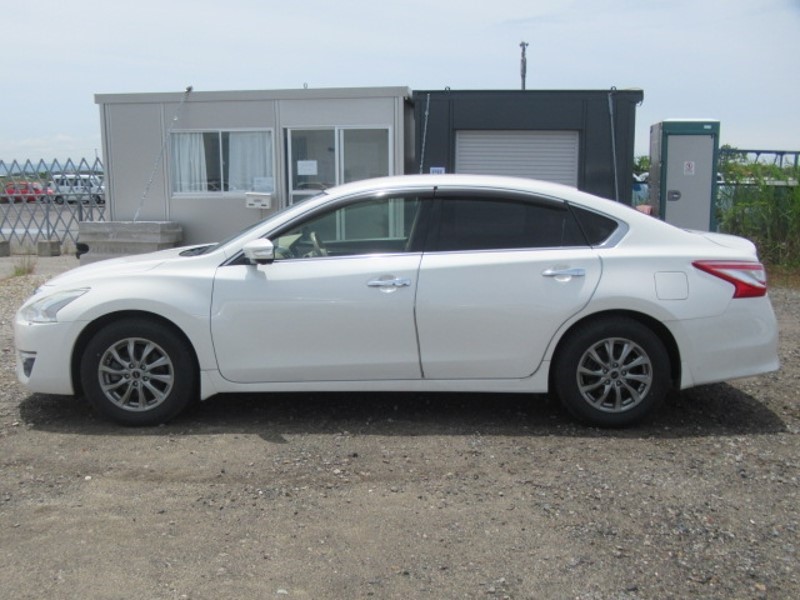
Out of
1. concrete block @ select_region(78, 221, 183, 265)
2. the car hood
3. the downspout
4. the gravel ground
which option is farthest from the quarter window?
the gravel ground

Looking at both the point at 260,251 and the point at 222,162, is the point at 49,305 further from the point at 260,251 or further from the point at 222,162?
the point at 222,162

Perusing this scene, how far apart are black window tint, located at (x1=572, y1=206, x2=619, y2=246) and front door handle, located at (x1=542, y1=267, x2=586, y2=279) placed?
267 millimetres

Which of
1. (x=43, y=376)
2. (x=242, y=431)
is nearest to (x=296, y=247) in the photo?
(x=242, y=431)

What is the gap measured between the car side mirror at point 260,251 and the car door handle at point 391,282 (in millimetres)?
641

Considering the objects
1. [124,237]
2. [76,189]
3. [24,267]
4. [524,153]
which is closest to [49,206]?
[76,189]

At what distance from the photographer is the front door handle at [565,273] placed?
17.3 feet

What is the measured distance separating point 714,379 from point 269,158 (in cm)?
948

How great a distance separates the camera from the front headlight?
17.7 ft

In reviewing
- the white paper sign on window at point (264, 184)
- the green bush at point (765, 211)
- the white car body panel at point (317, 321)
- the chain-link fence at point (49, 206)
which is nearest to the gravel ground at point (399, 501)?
the white car body panel at point (317, 321)

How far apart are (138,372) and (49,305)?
0.72 metres

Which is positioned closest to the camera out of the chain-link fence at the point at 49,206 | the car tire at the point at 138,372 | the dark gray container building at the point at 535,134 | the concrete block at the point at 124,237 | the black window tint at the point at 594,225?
the car tire at the point at 138,372

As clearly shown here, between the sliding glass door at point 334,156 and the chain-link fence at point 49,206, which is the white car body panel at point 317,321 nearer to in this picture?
the sliding glass door at point 334,156

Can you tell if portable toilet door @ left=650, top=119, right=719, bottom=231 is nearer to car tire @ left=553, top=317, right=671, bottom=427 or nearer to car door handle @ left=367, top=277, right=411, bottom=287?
car tire @ left=553, top=317, right=671, bottom=427

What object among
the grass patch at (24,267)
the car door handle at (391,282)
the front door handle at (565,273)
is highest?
the front door handle at (565,273)
